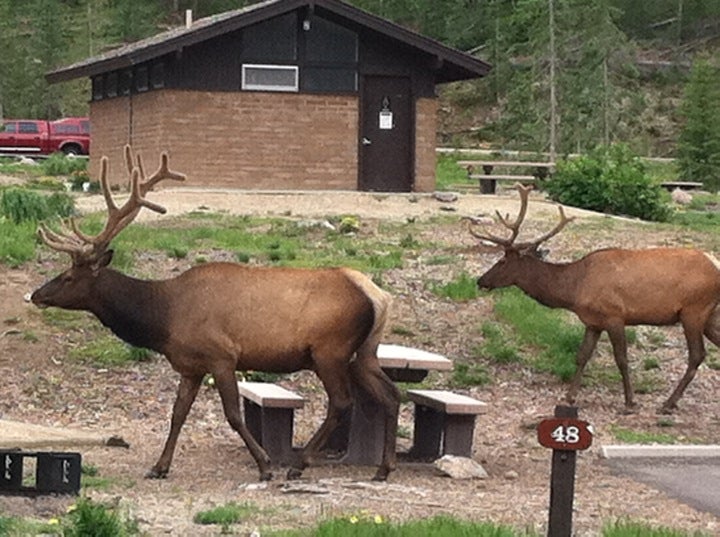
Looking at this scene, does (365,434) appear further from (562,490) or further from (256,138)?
(256,138)

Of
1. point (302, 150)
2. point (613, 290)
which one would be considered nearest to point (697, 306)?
point (613, 290)

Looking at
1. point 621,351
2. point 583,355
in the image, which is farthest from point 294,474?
point 621,351

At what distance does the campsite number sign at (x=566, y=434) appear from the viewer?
29.9ft

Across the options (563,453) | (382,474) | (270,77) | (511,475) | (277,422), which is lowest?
(511,475)

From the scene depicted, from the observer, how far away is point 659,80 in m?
71.0

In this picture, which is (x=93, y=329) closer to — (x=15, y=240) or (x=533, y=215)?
(x=15, y=240)

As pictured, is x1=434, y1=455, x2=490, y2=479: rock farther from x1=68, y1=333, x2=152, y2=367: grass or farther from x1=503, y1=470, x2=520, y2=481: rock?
x1=68, y1=333, x2=152, y2=367: grass

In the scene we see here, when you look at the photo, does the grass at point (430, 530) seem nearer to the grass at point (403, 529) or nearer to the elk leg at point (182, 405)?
the grass at point (403, 529)

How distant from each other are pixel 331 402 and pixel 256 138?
19.2 m

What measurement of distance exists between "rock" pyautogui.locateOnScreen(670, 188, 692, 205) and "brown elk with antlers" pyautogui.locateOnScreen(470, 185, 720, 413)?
18.8 metres

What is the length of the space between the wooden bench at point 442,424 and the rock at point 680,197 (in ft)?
71.8

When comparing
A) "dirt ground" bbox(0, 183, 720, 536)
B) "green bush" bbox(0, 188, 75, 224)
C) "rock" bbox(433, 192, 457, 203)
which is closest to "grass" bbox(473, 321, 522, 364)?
"dirt ground" bbox(0, 183, 720, 536)

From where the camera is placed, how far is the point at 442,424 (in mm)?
13555

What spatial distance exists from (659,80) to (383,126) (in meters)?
41.0
